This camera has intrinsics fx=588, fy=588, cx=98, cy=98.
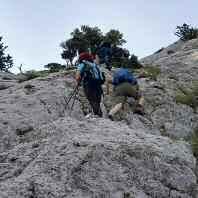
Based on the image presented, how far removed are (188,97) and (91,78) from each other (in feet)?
24.1

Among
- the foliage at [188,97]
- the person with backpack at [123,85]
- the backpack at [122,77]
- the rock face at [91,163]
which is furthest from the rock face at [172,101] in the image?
the rock face at [91,163]

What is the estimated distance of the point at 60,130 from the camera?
1864cm

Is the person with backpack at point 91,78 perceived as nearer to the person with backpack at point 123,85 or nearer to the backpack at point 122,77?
the person with backpack at point 123,85

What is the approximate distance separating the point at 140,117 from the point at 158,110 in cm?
164

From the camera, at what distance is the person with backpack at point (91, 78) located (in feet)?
73.8

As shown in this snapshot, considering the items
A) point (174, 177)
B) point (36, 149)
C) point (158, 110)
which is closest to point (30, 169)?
point (36, 149)

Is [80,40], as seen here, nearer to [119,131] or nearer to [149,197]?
[119,131]

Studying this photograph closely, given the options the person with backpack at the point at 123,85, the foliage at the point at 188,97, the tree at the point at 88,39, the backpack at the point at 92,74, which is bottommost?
the foliage at the point at 188,97

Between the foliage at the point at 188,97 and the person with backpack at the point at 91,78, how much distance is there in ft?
19.8

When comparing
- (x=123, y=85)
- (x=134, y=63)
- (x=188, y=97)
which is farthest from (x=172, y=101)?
(x=134, y=63)

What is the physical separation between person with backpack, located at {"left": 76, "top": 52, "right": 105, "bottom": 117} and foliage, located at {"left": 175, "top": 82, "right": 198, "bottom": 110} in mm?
6047

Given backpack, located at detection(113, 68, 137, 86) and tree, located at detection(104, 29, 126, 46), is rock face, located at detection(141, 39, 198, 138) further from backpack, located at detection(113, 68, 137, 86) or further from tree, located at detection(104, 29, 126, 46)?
tree, located at detection(104, 29, 126, 46)

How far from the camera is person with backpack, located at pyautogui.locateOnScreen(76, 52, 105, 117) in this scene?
22.5 metres

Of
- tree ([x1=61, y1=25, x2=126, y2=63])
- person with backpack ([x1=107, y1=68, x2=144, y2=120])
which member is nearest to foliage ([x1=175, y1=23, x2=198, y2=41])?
tree ([x1=61, y1=25, x2=126, y2=63])
